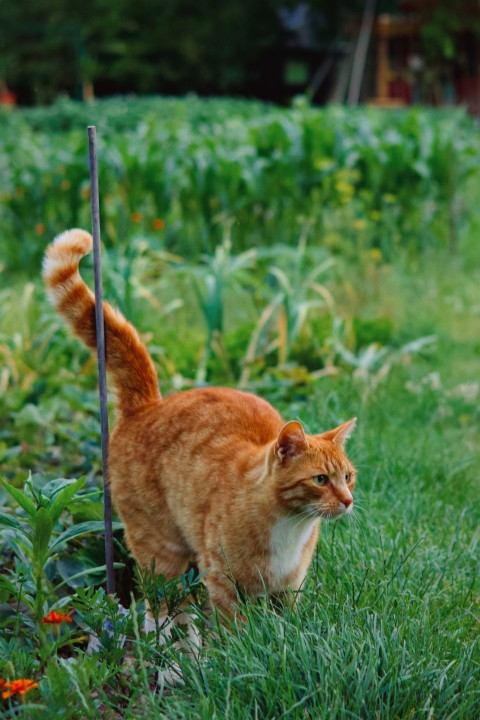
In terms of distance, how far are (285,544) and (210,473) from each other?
0.35 meters

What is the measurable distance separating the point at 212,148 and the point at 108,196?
1.03m

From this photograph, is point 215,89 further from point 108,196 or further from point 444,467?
point 444,467

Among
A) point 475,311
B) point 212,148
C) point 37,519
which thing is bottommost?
point 475,311

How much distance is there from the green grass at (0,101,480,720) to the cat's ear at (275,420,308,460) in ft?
1.37

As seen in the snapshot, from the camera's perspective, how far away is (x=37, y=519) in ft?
8.68

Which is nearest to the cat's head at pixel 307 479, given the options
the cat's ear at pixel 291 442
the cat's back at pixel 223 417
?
the cat's ear at pixel 291 442

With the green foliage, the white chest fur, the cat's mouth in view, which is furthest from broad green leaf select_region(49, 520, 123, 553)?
the green foliage

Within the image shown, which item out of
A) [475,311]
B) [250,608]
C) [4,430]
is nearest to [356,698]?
[250,608]

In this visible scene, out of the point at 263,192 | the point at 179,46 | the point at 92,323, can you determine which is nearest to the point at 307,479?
the point at 92,323

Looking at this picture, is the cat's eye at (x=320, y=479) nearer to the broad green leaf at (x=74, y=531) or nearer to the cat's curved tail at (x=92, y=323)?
the broad green leaf at (x=74, y=531)

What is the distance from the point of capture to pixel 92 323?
10.7ft

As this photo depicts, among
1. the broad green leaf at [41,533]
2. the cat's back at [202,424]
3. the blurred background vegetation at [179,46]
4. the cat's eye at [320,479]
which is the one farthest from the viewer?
the blurred background vegetation at [179,46]

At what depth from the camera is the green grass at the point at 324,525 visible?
2.45 metres

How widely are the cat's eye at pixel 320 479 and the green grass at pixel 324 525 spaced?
1.04 feet
